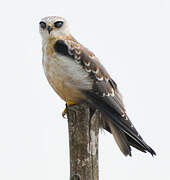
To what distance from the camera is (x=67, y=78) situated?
18.8 feet

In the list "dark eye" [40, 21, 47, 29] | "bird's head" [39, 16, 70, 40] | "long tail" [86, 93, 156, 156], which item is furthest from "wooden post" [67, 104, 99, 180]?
"dark eye" [40, 21, 47, 29]

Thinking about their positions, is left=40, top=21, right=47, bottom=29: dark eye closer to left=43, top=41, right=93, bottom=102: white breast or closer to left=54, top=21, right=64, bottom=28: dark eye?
left=54, top=21, right=64, bottom=28: dark eye

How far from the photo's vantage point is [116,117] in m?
5.66

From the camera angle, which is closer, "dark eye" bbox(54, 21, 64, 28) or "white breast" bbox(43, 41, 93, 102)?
"white breast" bbox(43, 41, 93, 102)

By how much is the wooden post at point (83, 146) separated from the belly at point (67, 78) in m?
0.68

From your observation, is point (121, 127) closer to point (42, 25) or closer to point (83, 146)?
point (83, 146)

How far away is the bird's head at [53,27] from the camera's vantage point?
6234 mm

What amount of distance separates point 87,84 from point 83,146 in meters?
1.15

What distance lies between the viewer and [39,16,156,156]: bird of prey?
18.6ft

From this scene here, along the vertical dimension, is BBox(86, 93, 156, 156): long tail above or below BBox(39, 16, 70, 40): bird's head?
below

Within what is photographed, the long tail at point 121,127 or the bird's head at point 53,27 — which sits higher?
the bird's head at point 53,27

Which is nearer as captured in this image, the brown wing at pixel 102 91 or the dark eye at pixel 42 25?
the brown wing at pixel 102 91

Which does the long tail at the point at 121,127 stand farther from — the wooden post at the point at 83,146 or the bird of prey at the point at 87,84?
the wooden post at the point at 83,146

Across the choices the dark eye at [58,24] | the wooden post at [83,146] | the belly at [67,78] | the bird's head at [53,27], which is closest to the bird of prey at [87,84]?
the belly at [67,78]
